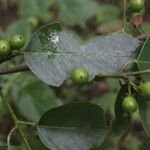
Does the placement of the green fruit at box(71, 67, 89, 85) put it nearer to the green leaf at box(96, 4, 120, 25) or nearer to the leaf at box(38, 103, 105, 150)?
the leaf at box(38, 103, 105, 150)

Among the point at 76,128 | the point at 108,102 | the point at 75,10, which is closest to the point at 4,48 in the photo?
the point at 76,128

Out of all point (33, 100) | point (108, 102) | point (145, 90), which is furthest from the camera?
point (108, 102)

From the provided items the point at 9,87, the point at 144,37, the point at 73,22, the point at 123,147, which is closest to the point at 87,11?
the point at 73,22

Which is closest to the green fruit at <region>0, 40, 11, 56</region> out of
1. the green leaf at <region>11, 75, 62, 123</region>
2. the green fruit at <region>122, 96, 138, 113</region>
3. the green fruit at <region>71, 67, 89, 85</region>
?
the green fruit at <region>71, 67, 89, 85</region>

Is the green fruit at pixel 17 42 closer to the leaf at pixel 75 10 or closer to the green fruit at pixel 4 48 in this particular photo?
the green fruit at pixel 4 48

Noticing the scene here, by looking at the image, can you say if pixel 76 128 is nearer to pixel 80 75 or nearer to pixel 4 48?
pixel 80 75

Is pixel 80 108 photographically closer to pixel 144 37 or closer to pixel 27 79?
pixel 144 37

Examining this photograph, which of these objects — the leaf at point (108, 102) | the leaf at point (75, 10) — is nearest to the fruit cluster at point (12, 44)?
the leaf at point (108, 102)
